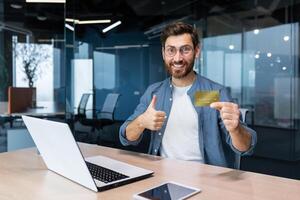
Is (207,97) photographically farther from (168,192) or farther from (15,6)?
(15,6)

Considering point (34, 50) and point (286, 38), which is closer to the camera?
point (286, 38)

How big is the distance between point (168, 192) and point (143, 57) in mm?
4310

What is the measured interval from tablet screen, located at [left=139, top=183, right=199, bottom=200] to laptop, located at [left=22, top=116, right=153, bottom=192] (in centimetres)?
13

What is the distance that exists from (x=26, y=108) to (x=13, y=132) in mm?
377

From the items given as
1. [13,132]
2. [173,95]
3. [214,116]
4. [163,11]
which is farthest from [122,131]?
[163,11]

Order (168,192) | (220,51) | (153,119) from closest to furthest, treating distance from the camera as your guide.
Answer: (168,192)
(153,119)
(220,51)

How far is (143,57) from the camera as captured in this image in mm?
5113

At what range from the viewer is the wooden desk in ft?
2.99

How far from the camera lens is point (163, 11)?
5.05 metres

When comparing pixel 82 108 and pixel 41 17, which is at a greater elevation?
pixel 41 17

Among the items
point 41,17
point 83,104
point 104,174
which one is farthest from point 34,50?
point 104,174

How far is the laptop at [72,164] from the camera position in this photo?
0.91 metres

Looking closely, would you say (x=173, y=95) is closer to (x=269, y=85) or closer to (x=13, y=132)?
(x=13, y=132)

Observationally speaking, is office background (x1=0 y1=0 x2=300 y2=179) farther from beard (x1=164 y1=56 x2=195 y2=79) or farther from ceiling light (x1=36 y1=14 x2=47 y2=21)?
beard (x1=164 y1=56 x2=195 y2=79)
